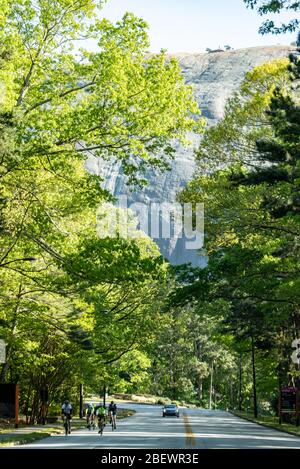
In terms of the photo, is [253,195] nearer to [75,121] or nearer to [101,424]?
[101,424]

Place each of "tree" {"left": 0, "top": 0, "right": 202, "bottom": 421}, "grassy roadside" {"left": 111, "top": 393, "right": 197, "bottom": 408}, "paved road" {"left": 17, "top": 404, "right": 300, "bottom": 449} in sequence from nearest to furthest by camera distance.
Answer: "tree" {"left": 0, "top": 0, "right": 202, "bottom": 421} → "paved road" {"left": 17, "top": 404, "right": 300, "bottom": 449} → "grassy roadside" {"left": 111, "top": 393, "right": 197, "bottom": 408}

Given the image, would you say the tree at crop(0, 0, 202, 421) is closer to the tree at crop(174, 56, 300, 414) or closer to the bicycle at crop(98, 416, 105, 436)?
the tree at crop(174, 56, 300, 414)

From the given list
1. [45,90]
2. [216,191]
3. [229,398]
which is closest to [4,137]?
[45,90]

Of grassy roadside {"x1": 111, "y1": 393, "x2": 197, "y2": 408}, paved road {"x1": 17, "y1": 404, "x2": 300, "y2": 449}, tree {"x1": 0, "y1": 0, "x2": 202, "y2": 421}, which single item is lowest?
grassy roadside {"x1": 111, "y1": 393, "x2": 197, "y2": 408}

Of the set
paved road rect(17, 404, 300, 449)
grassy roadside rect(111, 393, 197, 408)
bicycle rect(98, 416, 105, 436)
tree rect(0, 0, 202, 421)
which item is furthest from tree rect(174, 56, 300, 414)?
grassy roadside rect(111, 393, 197, 408)

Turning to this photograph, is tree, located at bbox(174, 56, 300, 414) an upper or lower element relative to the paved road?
upper

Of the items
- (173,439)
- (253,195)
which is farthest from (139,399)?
(173,439)

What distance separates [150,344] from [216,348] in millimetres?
73300

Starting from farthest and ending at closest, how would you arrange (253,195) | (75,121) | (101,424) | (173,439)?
1. (101,424)
2. (253,195)
3. (173,439)
4. (75,121)

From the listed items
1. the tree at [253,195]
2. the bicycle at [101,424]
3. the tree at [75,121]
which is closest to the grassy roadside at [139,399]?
the tree at [253,195]

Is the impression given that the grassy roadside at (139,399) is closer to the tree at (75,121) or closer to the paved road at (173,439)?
the paved road at (173,439)

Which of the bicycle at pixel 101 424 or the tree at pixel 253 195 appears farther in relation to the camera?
the bicycle at pixel 101 424

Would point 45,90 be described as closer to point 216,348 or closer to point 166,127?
point 166,127

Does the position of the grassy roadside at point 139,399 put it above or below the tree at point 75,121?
below
